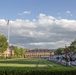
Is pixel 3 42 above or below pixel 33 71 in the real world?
above

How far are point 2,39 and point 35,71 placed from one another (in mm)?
93806

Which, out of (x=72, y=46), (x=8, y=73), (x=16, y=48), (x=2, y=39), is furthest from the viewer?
(x=16, y=48)

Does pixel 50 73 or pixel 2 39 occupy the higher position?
pixel 2 39

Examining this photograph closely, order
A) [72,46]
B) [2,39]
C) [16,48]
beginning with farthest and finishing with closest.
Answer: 1. [16,48]
2. [72,46]
3. [2,39]

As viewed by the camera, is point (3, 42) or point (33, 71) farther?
point (3, 42)

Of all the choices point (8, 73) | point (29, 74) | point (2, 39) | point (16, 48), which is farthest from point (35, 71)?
point (16, 48)

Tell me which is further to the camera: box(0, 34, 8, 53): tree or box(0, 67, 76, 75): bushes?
box(0, 34, 8, 53): tree

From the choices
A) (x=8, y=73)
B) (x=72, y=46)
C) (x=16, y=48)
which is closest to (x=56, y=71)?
(x=8, y=73)

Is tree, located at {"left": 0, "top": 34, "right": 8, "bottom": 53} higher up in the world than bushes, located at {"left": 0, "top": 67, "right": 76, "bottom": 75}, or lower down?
higher up

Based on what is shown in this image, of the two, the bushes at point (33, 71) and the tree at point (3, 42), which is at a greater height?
the tree at point (3, 42)

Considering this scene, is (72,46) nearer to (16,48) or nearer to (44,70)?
(16,48)

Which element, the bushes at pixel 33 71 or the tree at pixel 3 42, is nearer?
the bushes at pixel 33 71

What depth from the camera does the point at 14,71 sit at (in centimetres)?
1792

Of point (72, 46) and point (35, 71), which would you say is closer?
point (35, 71)
